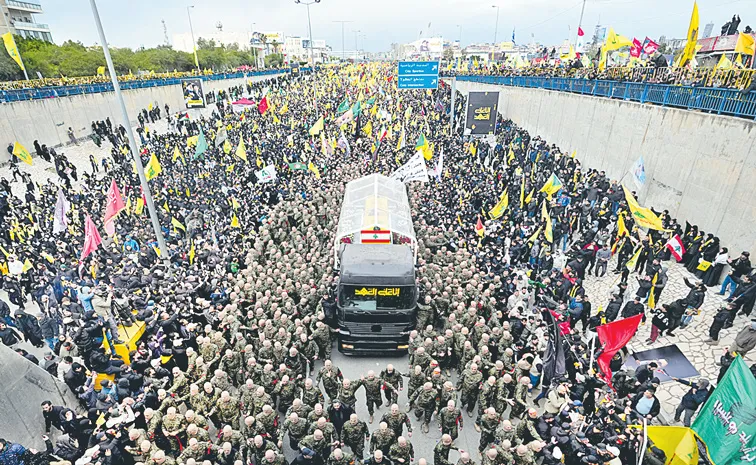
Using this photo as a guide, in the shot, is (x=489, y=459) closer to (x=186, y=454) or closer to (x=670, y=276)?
(x=186, y=454)

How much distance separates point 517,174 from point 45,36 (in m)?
67.1

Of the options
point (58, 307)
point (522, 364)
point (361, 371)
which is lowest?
point (361, 371)

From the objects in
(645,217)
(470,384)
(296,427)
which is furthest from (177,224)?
(645,217)

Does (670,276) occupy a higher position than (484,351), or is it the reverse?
(484,351)

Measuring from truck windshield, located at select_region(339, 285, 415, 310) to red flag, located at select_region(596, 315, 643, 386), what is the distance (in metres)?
3.63

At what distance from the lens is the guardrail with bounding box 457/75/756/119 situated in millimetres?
11906

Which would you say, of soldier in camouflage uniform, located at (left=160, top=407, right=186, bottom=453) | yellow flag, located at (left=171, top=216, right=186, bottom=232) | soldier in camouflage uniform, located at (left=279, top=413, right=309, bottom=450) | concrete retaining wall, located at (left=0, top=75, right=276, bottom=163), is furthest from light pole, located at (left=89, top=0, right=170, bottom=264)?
concrete retaining wall, located at (left=0, top=75, right=276, bottom=163)

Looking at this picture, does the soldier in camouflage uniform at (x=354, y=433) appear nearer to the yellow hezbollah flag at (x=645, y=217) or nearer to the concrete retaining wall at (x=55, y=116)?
the yellow hezbollah flag at (x=645, y=217)

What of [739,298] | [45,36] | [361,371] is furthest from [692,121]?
[45,36]

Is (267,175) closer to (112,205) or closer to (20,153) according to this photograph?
(112,205)

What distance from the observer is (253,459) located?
21.4 feet

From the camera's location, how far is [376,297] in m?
8.87

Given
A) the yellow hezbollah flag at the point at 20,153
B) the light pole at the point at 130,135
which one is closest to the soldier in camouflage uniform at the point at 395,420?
the light pole at the point at 130,135

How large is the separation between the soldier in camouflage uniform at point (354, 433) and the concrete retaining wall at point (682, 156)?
11.0 metres
